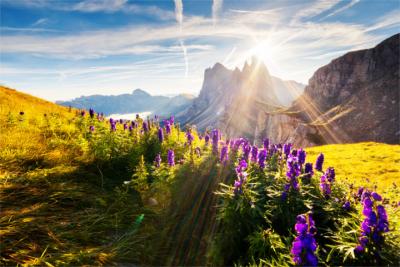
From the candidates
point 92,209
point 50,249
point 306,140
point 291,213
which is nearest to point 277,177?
point 291,213

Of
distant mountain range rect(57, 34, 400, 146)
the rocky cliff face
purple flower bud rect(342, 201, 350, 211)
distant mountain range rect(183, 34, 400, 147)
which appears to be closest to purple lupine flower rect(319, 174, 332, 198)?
purple flower bud rect(342, 201, 350, 211)

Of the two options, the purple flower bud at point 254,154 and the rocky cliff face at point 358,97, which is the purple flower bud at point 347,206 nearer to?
the purple flower bud at point 254,154

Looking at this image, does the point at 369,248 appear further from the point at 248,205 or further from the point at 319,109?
the point at 319,109

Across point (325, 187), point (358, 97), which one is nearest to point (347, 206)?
point (325, 187)

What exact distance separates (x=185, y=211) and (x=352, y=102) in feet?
422

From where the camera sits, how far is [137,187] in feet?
→ 22.8

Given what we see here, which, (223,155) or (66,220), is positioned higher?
(223,155)

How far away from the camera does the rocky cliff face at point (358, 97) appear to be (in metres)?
88.1

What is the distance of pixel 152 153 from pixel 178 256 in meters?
4.85

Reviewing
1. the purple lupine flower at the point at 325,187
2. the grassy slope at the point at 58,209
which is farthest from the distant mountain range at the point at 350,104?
the purple lupine flower at the point at 325,187

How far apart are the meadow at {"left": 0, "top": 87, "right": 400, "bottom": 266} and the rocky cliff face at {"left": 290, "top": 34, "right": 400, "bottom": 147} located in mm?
A: 89616

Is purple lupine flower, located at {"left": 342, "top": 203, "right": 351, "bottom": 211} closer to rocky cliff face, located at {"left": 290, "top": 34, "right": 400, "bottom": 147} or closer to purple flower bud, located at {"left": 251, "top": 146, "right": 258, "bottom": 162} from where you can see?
purple flower bud, located at {"left": 251, "top": 146, "right": 258, "bottom": 162}

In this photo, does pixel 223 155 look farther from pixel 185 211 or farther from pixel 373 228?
pixel 373 228

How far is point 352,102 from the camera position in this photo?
113750 mm
